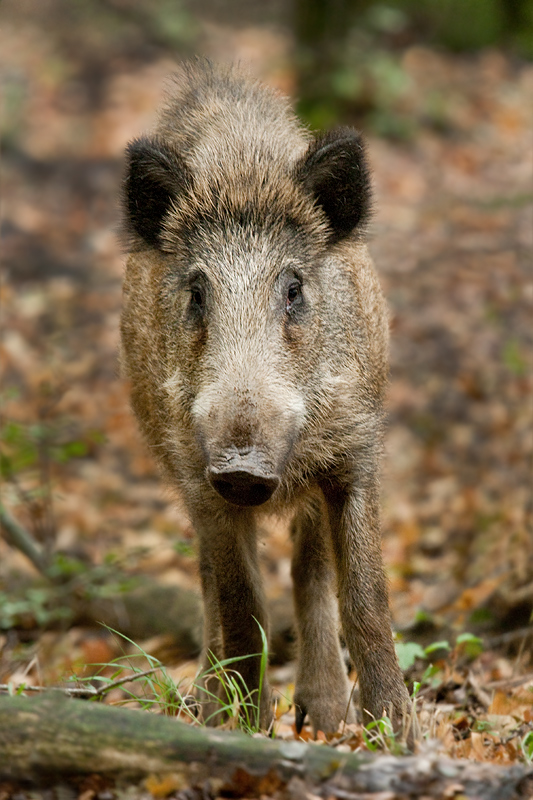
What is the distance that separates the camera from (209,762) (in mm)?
2988

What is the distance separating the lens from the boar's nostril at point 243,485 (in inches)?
149

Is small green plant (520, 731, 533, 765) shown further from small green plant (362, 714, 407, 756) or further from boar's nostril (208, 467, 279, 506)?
boar's nostril (208, 467, 279, 506)

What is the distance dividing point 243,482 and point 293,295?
51.5 inches

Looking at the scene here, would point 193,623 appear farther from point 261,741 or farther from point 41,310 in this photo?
point 41,310

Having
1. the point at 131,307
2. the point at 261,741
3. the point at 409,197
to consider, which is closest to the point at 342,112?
the point at 409,197

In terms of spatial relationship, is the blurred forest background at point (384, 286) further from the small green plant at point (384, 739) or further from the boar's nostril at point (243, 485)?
the small green plant at point (384, 739)

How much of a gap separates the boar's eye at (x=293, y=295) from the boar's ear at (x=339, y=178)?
0.42 meters

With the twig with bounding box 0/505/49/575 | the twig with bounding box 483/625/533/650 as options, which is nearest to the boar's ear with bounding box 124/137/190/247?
the twig with bounding box 0/505/49/575

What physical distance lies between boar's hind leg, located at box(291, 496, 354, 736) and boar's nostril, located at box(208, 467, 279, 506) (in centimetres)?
106

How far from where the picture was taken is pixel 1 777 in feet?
9.50

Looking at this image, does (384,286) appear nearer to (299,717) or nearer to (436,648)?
(436,648)

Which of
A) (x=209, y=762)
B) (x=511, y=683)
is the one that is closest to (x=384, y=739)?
(x=209, y=762)

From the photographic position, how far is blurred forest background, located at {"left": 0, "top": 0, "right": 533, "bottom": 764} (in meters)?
7.20

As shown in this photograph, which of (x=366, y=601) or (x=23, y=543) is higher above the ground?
(x=366, y=601)
